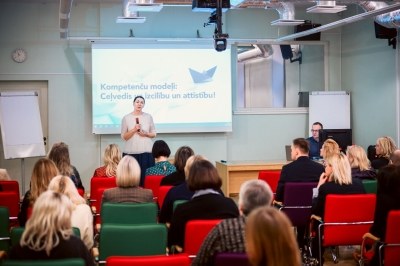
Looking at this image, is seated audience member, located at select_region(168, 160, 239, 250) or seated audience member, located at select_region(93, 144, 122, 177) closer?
seated audience member, located at select_region(168, 160, 239, 250)

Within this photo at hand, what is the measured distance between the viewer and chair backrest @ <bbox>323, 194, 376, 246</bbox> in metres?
4.73

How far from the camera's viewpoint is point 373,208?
4789mm

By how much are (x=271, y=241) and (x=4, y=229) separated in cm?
279

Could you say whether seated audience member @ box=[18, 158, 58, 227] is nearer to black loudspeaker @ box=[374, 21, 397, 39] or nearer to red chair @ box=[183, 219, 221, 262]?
red chair @ box=[183, 219, 221, 262]

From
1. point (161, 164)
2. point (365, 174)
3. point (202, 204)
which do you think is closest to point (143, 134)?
point (161, 164)

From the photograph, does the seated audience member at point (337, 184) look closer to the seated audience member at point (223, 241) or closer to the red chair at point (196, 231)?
the red chair at point (196, 231)

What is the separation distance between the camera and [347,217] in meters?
4.80

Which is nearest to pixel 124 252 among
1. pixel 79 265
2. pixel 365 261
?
pixel 79 265

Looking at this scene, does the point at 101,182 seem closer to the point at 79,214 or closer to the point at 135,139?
the point at 79,214

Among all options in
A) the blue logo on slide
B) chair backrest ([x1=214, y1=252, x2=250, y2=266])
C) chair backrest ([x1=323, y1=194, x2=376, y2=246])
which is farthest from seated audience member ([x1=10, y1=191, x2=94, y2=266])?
the blue logo on slide

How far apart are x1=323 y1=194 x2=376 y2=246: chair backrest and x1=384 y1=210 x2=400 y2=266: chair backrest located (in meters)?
0.70

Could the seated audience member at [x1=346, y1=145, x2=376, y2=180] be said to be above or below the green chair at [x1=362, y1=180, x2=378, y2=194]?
above

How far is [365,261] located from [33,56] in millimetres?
7780

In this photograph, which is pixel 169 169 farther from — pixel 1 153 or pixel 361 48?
pixel 361 48
